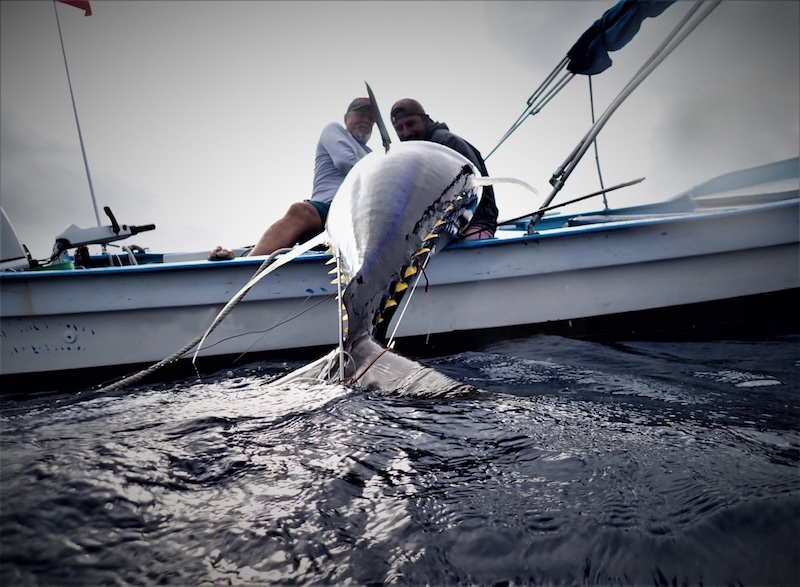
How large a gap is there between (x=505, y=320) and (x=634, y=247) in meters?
1.21

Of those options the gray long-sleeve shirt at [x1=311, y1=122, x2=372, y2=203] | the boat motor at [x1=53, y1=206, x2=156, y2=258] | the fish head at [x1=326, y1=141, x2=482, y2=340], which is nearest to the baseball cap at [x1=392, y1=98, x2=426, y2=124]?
the gray long-sleeve shirt at [x1=311, y1=122, x2=372, y2=203]

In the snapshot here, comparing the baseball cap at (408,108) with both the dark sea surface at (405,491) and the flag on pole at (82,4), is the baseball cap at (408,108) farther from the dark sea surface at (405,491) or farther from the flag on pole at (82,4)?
the flag on pole at (82,4)

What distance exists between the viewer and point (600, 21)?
14.8 feet

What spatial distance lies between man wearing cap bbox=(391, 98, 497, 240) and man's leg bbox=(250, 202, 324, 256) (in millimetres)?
1244

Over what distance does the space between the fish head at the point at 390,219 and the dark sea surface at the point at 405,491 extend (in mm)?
586

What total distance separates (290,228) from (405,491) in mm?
3005

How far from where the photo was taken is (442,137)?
3980mm

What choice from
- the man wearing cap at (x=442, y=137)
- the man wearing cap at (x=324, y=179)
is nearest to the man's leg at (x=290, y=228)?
the man wearing cap at (x=324, y=179)

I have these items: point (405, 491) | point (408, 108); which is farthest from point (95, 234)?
point (405, 491)


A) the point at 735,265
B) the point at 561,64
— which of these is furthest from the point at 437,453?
the point at 561,64

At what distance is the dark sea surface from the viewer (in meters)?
0.84

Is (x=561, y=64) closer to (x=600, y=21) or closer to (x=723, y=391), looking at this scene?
(x=600, y=21)

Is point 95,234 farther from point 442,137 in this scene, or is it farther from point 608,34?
point 608,34

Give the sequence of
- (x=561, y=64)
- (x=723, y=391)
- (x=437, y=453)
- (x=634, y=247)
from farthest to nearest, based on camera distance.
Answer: (x=561, y=64)
(x=634, y=247)
(x=723, y=391)
(x=437, y=453)
